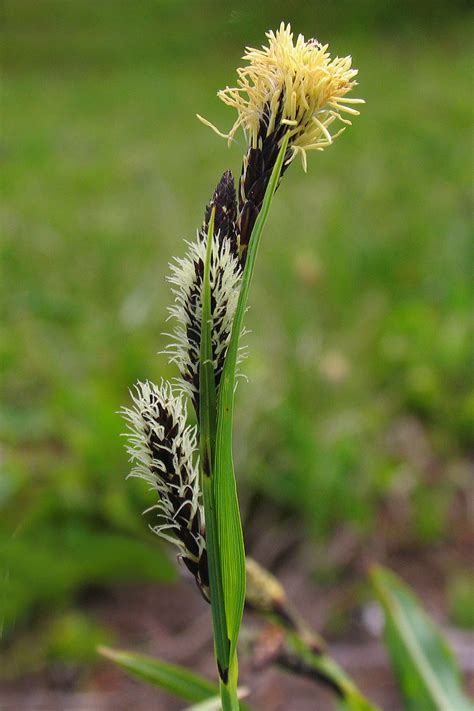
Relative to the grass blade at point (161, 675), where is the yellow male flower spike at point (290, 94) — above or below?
above

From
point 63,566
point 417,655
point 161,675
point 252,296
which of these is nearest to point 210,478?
point 161,675

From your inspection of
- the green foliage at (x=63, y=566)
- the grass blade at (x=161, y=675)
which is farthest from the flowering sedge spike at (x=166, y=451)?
the green foliage at (x=63, y=566)

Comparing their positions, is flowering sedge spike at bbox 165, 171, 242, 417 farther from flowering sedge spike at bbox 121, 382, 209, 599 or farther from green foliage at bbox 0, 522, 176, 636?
green foliage at bbox 0, 522, 176, 636

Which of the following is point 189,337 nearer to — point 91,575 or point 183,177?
point 91,575

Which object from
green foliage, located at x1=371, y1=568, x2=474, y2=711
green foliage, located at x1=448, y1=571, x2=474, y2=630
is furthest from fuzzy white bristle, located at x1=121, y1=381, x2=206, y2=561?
green foliage, located at x1=448, y1=571, x2=474, y2=630

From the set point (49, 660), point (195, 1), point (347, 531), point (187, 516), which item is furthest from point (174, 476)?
point (195, 1)

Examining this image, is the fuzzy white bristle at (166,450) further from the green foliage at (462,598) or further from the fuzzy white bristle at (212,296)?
the green foliage at (462,598)

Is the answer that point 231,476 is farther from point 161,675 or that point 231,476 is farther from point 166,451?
point 161,675
